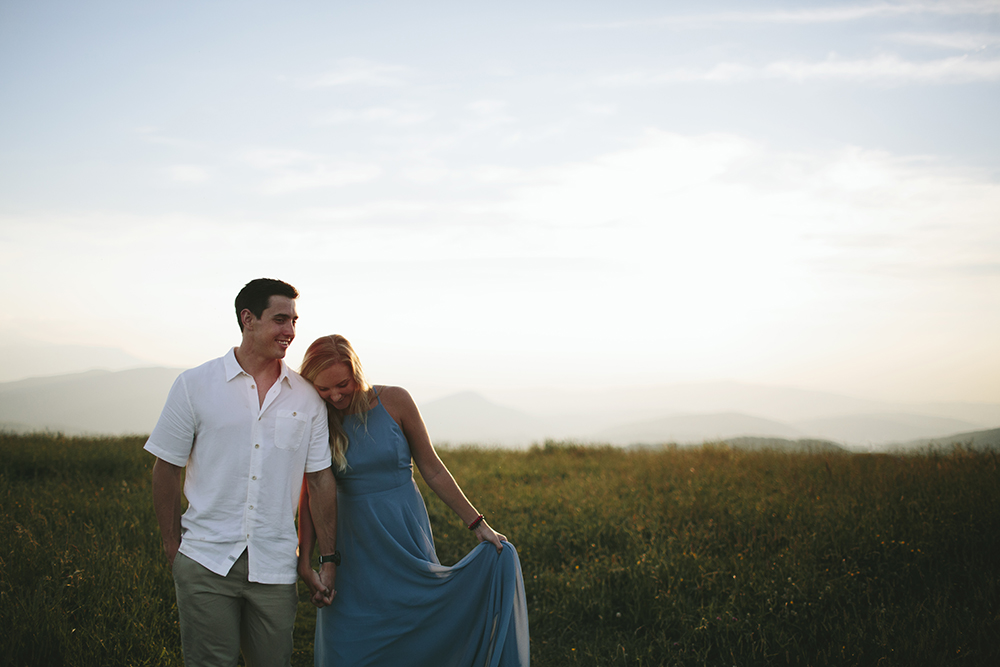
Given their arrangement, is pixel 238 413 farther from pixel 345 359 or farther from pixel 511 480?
pixel 511 480

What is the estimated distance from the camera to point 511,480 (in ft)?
33.8

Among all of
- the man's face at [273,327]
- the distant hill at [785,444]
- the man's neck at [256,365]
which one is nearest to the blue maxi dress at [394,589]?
the man's neck at [256,365]

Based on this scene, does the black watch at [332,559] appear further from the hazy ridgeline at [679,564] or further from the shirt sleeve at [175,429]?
the hazy ridgeline at [679,564]

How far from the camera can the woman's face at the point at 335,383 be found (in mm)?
3602

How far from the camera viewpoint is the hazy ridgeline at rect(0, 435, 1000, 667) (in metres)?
4.79

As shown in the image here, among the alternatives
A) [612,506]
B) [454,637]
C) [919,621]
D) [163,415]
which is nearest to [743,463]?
[612,506]

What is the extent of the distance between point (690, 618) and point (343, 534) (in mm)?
3261

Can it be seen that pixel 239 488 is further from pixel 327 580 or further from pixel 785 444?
pixel 785 444

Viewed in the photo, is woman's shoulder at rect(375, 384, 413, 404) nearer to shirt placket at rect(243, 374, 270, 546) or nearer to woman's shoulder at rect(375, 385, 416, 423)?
woman's shoulder at rect(375, 385, 416, 423)

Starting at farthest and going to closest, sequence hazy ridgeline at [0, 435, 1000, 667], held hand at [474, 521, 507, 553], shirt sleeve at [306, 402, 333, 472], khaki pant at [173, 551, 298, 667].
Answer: hazy ridgeline at [0, 435, 1000, 667] → held hand at [474, 521, 507, 553] → shirt sleeve at [306, 402, 333, 472] → khaki pant at [173, 551, 298, 667]

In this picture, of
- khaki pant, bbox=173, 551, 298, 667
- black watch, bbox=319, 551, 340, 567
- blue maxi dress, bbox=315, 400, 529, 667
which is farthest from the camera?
blue maxi dress, bbox=315, 400, 529, 667

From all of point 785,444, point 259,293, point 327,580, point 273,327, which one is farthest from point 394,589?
point 785,444

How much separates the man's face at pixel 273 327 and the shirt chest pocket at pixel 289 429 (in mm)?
333

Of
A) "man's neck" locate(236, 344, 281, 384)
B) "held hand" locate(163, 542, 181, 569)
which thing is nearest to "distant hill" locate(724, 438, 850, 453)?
"man's neck" locate(236, 344, 281, 384)
